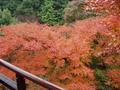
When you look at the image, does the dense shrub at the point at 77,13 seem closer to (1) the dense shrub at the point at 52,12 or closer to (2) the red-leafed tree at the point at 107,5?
(1) the dense shrub at the point at 52,12

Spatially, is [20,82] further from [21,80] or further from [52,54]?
[52,54]

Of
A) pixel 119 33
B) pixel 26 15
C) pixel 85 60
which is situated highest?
pixel 119 33

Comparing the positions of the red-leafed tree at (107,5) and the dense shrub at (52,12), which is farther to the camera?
the dense shrub at (52,12)

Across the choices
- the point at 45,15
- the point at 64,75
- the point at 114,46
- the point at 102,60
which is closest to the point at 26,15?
the point at 45,15

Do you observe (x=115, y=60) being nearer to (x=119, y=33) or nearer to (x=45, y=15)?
(x=119, y=33)

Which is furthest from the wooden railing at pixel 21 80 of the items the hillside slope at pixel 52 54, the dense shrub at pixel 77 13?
the dense shrub at pixel 77 13

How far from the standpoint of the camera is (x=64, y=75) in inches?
270

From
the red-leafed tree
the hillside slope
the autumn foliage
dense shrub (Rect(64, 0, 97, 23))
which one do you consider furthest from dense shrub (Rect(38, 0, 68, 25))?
the red-leafed tree

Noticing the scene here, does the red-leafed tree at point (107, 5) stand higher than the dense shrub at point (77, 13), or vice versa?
the red-leafed tree at point (107, 5)

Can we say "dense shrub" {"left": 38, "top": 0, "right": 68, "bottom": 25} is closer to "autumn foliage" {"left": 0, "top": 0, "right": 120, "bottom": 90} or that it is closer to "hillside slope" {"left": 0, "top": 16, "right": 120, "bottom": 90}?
"autumn foliage" {"left": 0, "top": 0, "right": 120, "bottom": 90}

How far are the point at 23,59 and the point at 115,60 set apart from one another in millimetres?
2336

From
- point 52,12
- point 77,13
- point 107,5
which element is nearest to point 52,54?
point 107,5

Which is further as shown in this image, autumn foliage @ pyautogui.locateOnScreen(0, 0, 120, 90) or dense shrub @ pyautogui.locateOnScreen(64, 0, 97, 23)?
dense shrub @ pyautogui.locateOnScreen(64, 0, 97, 23)

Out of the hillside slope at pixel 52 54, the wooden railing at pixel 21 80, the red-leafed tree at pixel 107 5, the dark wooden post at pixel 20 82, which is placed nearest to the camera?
the wooden railing at pixel 21 80
